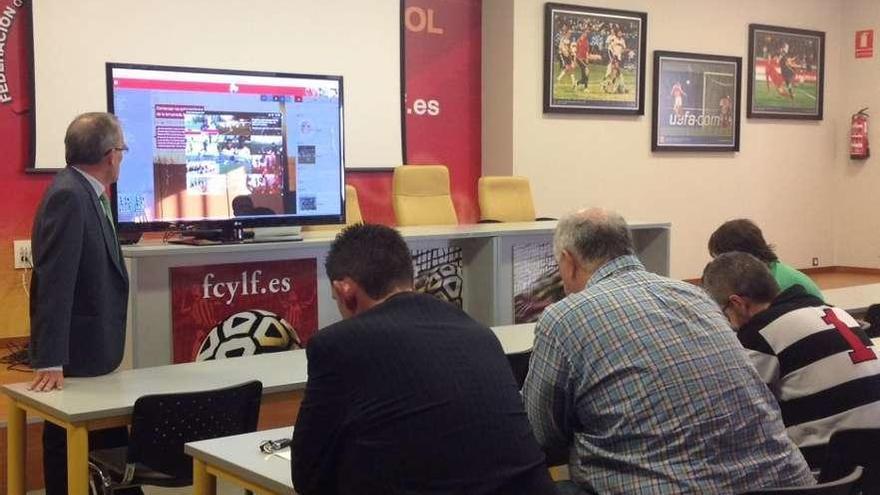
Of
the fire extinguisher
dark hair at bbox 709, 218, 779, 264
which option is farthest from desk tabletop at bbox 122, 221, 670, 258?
the fire extinguisher

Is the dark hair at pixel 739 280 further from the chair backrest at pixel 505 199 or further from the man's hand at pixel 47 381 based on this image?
the chair backrest at pixel 505 199

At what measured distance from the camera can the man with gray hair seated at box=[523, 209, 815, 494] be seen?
6.46ft

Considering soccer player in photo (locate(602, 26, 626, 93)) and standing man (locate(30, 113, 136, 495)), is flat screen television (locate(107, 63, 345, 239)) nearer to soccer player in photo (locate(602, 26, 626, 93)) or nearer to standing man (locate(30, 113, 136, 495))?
standing man (locate(30, 113, 136, 495))

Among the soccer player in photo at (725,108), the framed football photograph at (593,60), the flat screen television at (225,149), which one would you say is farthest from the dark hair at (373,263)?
the soccer player in photo at (725,108)

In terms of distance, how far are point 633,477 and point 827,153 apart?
9.53 metres

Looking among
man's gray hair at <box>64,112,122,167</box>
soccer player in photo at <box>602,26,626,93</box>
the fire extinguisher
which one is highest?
soccer player in photo at <box>602,26,626,93</box>

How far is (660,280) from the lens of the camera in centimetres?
217

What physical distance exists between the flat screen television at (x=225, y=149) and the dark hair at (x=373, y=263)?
2363mm

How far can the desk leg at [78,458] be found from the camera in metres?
2.57

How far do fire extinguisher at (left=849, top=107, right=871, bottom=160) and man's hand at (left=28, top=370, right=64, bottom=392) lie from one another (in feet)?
30.8

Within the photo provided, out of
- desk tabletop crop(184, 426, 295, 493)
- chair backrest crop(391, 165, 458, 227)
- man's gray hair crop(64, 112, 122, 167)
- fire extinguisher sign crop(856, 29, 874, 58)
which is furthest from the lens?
fire extinguisher sign crop(856, 29, 874, 58)

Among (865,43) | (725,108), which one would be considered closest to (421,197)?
(725,108)

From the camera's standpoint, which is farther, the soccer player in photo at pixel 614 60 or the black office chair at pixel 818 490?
the soccer player in photo at pixel 614 60

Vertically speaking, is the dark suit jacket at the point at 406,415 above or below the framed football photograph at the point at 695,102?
below
